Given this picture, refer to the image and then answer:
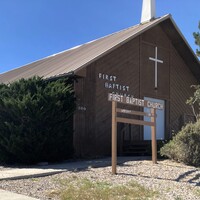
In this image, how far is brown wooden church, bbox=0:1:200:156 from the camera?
16.1m

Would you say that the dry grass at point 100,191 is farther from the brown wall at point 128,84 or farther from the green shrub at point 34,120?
the brown wall at point 128,84

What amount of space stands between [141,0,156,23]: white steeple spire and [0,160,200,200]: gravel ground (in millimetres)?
10247

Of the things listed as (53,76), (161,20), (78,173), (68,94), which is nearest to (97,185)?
(78,173)

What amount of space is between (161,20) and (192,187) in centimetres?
1201

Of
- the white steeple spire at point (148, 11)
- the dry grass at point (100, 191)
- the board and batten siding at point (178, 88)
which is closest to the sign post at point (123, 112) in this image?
the dry grass at point (100, 191)

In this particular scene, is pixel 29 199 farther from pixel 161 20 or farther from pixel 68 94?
pixel 161 20

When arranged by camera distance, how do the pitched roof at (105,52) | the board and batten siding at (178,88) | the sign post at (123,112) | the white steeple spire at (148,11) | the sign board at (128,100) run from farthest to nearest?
the board and batten siding at (178,88) < the white steeple spire at (148,11) < the pitched roof at (105,52) < the sign board at (128,100) < the sign post at (123,112)

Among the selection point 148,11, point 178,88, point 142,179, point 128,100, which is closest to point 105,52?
point 128,100

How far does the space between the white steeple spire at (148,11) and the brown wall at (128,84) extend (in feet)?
2.62

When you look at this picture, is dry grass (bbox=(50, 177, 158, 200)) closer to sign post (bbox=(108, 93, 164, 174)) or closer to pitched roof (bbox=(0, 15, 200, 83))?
sign post (bbox=(108, 93, 164, 174))

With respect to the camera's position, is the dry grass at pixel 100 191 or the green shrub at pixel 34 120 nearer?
the dry grass at pixel 100 191

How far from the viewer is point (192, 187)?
9.29 metres

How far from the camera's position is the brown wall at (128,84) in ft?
52.8

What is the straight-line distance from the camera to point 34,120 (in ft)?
43.3
